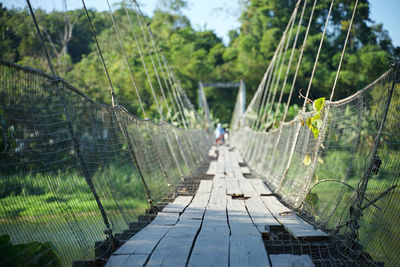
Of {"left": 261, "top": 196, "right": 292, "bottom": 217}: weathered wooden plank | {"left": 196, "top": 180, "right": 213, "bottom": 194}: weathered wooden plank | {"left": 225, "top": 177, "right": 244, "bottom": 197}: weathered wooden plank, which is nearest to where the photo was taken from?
{"left": 261, "top": 196, "right": 292, "bottom": 217}: weathered wooden plank

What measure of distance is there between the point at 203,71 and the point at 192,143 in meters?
19.7

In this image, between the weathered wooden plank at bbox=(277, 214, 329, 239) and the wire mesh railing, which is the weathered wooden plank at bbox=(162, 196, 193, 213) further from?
the weathered wooden plank at bbox=(277, 214, 329, 239)

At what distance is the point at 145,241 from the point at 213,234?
321 mm

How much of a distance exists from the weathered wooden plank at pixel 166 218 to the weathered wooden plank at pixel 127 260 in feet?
2.11

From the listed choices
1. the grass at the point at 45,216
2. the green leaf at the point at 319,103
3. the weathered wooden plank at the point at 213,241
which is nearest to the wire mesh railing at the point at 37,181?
the grass at the point at 45,216

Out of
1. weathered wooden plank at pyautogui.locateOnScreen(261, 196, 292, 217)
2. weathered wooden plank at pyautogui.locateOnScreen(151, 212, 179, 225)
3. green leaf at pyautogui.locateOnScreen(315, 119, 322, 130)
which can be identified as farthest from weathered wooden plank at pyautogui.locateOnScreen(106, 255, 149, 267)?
green leaf at pyautogui.locateOnScreen(315, 119, 322, 130)

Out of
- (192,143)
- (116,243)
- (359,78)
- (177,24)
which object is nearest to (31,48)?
(192,143)

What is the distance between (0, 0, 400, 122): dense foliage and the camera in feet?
23.3

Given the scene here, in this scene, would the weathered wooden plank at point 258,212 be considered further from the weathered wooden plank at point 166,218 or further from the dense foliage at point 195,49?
the dense foliage at point 195,49

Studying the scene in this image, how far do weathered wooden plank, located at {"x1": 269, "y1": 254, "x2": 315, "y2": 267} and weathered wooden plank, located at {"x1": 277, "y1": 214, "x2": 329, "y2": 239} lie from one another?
31cm

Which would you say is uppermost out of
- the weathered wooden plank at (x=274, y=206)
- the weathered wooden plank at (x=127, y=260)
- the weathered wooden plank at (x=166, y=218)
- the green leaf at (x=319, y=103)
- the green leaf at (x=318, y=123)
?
the green leaf at (x=319, y=103)

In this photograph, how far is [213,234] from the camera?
6.61ft

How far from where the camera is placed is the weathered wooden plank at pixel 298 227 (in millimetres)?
1975

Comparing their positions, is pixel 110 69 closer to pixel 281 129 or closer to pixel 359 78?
pixel 359 78
